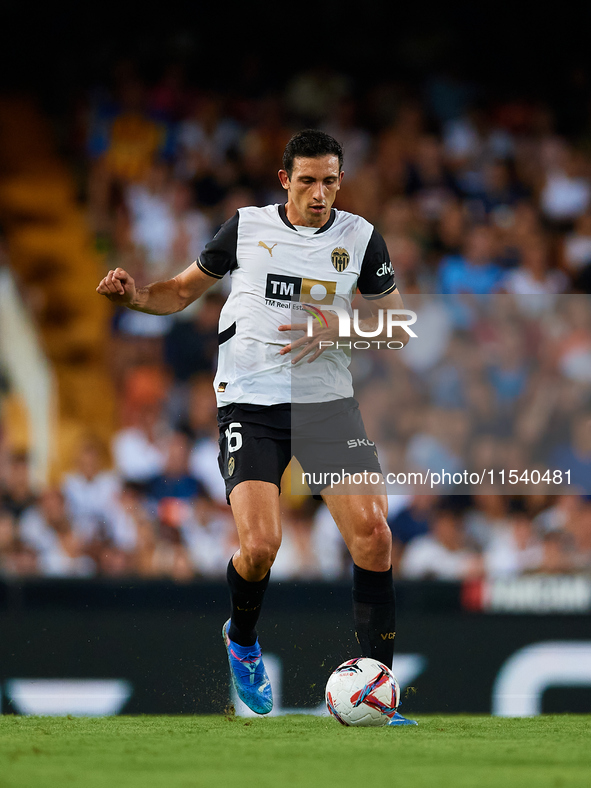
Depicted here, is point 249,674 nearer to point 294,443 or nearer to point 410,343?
point 294,443

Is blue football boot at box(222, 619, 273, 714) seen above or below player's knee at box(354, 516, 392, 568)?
below

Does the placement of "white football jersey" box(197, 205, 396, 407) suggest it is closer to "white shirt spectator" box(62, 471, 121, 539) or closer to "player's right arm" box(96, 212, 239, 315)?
"player's right arm" box(96, 212, 239, 315)

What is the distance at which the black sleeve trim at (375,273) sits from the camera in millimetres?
4984

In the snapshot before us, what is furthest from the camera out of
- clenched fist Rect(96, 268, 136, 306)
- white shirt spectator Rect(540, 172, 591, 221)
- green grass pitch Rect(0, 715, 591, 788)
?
white shirt spectator Rect(540, 172, 591, 221)

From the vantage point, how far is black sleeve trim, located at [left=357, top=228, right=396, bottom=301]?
498cm

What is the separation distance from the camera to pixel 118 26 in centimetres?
1259

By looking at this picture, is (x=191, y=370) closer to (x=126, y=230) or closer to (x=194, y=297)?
(x=126, y=230)

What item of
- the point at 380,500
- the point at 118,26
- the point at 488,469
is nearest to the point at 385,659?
the point at 380,500

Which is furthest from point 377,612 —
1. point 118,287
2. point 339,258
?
point 118,287

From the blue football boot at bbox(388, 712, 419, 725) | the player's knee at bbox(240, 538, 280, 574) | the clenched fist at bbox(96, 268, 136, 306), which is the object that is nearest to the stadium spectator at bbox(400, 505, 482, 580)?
the blue football boot at bbox(388, 712, 419, 725)

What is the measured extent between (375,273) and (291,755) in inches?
92.8

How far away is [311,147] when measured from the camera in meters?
4.77

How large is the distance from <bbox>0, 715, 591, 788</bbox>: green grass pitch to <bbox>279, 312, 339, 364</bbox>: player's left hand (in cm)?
162

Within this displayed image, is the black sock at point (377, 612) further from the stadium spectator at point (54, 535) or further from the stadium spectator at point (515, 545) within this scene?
the stadium spectator at point (54, 535)
